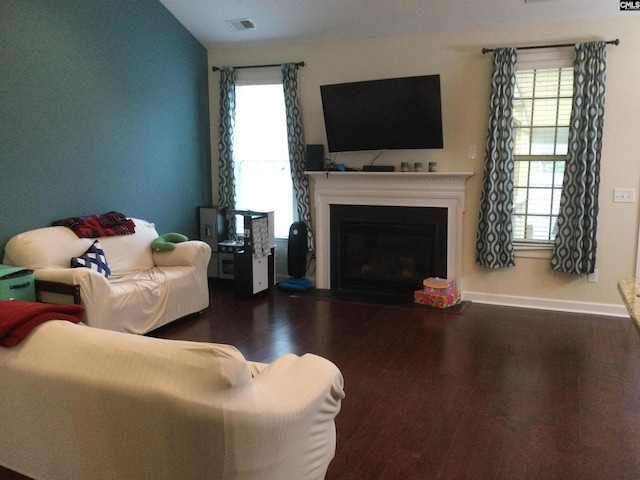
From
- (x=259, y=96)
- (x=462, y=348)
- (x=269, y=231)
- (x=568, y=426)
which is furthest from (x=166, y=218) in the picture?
(x=568, y=426)

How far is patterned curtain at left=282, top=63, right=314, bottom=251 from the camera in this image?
5.46 metres

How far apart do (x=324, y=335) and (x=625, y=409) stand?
208 cm

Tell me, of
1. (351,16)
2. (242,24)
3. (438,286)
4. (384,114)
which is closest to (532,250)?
(438,286)

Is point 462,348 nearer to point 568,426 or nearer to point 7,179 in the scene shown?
point 568,426

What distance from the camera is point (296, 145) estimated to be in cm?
552

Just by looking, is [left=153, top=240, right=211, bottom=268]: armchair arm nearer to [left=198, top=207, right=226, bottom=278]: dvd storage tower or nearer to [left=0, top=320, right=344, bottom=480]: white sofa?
[left=198, top=207, right=226, bottom=278]: dvd storage tower

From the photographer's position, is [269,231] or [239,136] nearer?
[269,231]

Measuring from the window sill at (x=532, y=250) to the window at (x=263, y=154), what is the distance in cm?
240

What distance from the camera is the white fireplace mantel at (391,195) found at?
4977 mm

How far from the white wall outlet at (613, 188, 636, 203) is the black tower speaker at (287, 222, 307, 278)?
9.60ft

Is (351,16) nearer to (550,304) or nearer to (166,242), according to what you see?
(166,242)

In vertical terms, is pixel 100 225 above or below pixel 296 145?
below

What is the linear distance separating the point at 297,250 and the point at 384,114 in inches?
64.9

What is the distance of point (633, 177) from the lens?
4457 millimetres
